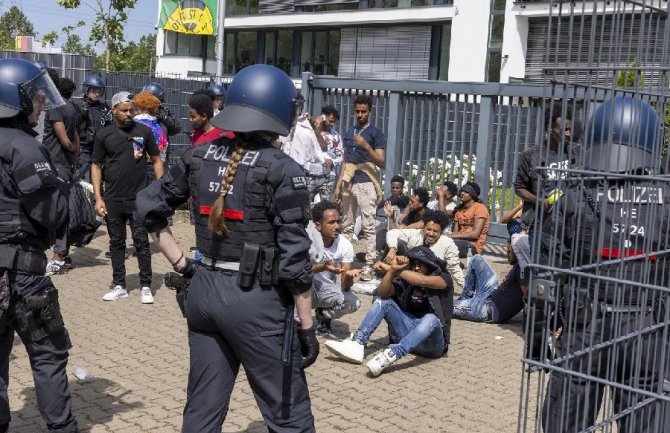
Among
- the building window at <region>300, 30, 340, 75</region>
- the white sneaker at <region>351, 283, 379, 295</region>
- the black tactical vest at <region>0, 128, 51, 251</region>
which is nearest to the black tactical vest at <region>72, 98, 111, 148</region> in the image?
the white sneaker at <region>351, 283, 379, 295</region>

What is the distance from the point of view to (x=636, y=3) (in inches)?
157

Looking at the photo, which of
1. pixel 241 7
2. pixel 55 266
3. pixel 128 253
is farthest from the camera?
pixel 241 7

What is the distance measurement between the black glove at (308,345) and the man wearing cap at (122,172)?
5.15m

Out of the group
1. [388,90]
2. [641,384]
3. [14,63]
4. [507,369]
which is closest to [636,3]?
[641,384]

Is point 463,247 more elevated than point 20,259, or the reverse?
point 20,259

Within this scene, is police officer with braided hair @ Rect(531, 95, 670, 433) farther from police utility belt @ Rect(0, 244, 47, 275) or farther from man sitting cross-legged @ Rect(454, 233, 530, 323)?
man sitting cross-legged @ Rect(454, 233, 530, 323)

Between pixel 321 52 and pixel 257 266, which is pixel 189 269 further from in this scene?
pixel 321 52

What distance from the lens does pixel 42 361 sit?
5035 millimetres

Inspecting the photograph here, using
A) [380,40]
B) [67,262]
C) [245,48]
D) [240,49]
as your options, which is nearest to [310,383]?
[67,262]

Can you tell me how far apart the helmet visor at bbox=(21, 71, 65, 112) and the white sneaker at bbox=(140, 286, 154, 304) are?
410 cm

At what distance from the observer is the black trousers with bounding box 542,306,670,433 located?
405 cm

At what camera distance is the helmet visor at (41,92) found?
504cm

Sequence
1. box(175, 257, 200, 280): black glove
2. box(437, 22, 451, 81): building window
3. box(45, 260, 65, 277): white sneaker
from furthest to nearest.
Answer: box(437, 22, 451, 81): building window < box(45, 260, 65, 277): white sneaker < box(175, 257, 200, 280): black glove

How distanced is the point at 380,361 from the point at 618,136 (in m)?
3.56
